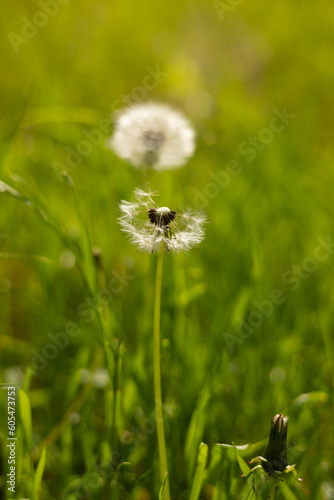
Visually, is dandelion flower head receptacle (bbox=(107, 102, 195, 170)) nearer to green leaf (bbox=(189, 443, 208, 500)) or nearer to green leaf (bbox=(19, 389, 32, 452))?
green leaf (bbox=(19, 389, 32, 452))

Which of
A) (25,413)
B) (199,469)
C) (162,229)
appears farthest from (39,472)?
(162,229)

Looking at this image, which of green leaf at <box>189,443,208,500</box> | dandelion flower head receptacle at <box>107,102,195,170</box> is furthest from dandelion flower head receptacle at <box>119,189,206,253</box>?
dandelion flower head receptacle at <box>107,102,195,170</box>

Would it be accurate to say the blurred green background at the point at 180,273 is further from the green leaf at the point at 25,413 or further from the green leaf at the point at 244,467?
the green leaf at the point at 244,467

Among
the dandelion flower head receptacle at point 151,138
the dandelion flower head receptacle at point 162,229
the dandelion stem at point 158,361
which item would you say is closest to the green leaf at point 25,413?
the dandelion stem at point 158,361

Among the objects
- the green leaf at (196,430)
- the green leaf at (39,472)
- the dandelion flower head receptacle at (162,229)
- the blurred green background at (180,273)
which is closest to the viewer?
the dandelion flower head receptacle at (162,229)

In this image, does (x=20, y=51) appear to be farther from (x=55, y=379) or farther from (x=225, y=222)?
(x=55, y=379)

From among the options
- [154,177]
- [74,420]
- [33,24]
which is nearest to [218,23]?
[33,24]
